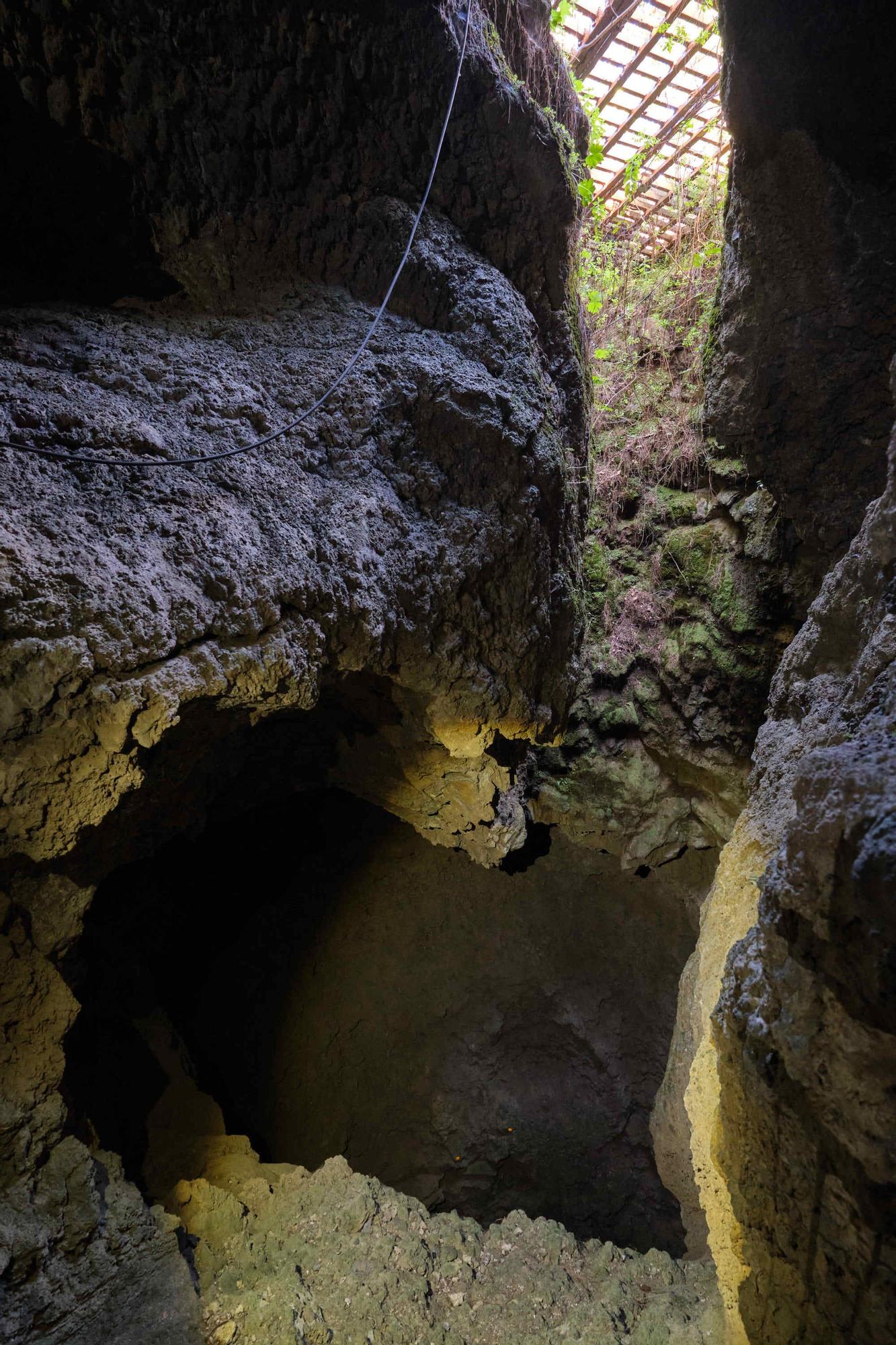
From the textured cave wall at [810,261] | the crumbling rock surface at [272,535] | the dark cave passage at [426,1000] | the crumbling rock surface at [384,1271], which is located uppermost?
the textured cave wall at [810,261]

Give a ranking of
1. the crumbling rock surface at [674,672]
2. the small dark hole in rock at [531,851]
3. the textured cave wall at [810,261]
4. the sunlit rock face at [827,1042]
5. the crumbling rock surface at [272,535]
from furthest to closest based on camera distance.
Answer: the small dark hole in rock at [531,851] → the crumbling rock surface at [674,672] → the textured cave wall at [810,261] → the crumbling rock surface at [272,535] → the sunlit rock face at [827,1042]

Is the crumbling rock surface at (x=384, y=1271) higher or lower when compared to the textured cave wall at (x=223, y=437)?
lower

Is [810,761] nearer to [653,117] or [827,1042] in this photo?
[827,1042]

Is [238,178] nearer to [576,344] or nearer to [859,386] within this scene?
[576,344]

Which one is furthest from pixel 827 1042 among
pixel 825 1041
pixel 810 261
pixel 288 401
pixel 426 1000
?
pixel 426 1000

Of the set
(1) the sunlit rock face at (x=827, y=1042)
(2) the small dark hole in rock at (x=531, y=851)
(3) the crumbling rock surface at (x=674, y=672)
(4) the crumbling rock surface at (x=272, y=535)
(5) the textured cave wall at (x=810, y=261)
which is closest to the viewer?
(1) the sunlit rock face at (x=827, y=1042)

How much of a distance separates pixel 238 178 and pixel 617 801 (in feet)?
13.6

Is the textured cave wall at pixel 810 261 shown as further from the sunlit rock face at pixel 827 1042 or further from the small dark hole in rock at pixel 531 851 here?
the small dark hole in rock at pixel 531 851

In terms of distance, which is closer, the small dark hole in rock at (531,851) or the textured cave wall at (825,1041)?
the textured cave wall at (825,1041)

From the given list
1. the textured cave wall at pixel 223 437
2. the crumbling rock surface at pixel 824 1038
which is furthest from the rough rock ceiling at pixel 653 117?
the crumbling rock surface at pixel 824 1038

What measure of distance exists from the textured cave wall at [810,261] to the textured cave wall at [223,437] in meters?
0.86

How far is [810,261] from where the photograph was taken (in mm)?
2752

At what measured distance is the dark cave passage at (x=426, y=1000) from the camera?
450 centimetres

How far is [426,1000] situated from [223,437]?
4.42m
